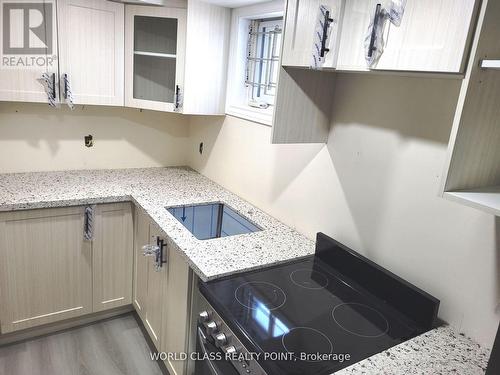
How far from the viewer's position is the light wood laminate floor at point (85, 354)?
2008 mm

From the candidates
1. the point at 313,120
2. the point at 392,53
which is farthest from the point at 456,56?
the point at 313,120

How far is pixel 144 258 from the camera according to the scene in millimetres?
2150

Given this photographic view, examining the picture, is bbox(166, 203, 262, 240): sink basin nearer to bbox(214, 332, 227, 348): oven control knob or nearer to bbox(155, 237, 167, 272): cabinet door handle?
bbox(155, 237, 167, 272): cabinet door handle

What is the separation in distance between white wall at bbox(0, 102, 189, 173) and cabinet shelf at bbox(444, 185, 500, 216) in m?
2.24

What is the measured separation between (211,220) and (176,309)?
56 centimetres

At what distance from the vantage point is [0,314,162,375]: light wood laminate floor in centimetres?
201

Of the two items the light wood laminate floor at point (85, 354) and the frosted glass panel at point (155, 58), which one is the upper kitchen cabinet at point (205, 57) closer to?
the frosted glass panel at point (155, 58)

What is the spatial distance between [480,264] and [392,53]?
673mm

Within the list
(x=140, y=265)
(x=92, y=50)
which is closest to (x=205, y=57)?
(x=92, y=50)

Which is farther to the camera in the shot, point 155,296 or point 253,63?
point 253,63

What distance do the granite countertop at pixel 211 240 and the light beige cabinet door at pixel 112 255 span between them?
0.11m

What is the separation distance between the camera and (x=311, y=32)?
4.13ft

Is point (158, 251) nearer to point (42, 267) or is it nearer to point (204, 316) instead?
point (204, 316)

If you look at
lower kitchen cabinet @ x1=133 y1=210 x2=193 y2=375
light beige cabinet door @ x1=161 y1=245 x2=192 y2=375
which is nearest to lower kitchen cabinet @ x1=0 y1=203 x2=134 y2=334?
Answer: lower kitchen cabinet @ x1=133 y1=210 x2=193 y2=375
